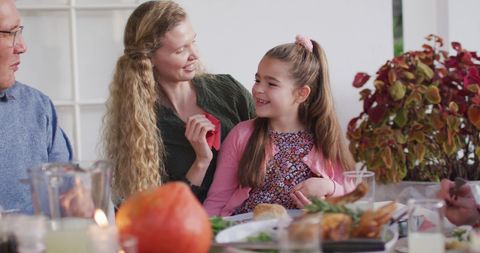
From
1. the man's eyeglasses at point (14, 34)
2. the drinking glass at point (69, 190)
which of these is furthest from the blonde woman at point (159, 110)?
the drinking glass at point (69, 190)

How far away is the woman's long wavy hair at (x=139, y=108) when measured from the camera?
2494 mm

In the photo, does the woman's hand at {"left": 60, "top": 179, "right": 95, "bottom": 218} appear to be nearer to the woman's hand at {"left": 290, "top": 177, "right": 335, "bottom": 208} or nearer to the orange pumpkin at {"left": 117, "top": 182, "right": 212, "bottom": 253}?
the orange pumpkin at {"left": 117, "top": 182, "right": 212, "bottom": 253}

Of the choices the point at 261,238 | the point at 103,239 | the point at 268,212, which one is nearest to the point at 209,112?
the point at 268,212

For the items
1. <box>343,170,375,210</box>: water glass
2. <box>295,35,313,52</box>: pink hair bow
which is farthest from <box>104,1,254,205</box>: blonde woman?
<box>343,170,375,210</box>: water glass

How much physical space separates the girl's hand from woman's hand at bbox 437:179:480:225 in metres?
0.90

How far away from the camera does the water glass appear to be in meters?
1.51

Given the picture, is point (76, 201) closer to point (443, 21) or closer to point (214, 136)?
point (214, 136)

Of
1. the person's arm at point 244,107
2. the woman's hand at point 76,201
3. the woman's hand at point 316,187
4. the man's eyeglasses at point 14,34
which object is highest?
the man's eyeglasses at point 14,34

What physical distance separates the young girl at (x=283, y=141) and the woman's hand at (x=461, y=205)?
601mm

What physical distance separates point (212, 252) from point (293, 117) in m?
1.10

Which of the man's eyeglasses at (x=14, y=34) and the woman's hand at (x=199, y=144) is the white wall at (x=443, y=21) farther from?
the man's eyeglasses at (x=14, y=34)

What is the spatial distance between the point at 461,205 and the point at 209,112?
3.73 ft

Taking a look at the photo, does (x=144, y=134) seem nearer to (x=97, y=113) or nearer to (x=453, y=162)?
(x=97, y=113)

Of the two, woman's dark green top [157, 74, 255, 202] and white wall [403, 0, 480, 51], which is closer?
woman's dark green top [157, 74, 255, 202]
